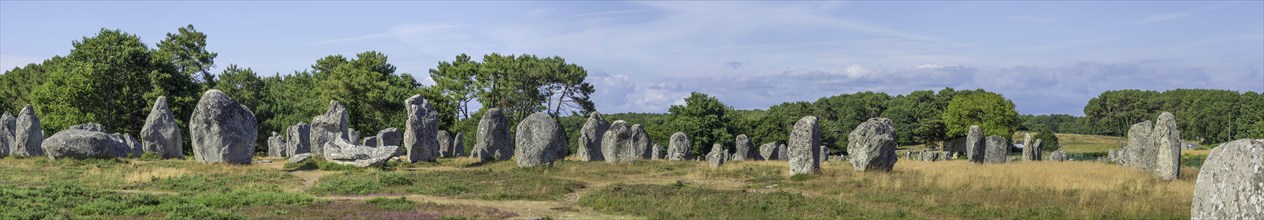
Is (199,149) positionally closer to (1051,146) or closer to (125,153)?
(125,153)

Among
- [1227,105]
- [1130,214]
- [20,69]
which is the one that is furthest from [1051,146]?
[20,69]

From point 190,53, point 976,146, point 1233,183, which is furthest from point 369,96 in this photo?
point 1233,183

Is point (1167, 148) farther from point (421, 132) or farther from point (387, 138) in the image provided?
point (387, 138)

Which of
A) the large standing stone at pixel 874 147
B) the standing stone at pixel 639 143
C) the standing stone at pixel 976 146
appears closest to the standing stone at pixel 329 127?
the standing stone at pixel 639 143

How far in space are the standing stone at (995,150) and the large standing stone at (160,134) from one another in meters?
38.3

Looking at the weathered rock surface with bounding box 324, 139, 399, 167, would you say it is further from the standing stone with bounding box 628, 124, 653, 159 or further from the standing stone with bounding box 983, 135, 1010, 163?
the standing stone with bounding box 983, 135, 1010, 163

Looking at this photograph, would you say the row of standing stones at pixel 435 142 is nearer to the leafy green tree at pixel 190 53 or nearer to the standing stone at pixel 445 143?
the standing stone at pixel 445 143

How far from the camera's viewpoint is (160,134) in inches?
1563

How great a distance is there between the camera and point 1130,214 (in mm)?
17094

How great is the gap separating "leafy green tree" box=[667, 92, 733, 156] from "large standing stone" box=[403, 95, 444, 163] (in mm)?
34261

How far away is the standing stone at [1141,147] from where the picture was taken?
31656 millimetres

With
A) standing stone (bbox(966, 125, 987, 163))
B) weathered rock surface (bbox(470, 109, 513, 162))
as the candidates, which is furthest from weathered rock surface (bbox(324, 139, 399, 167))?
standing stone (bbox(966, 125, 987, 163))

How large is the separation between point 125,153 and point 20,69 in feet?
196

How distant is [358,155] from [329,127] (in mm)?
12320
